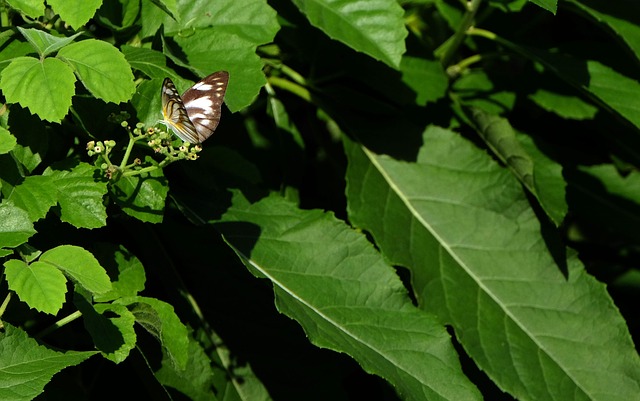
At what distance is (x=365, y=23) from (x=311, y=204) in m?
0.65

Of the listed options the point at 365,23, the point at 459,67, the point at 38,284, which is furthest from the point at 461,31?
the point at 38,284

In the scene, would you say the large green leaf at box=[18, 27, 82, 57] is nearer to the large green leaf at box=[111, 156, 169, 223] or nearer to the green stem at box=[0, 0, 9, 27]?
the green stem at box=[0, 0, 9, 27]

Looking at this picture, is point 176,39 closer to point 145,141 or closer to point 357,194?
point 145,141

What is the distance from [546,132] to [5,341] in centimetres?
187

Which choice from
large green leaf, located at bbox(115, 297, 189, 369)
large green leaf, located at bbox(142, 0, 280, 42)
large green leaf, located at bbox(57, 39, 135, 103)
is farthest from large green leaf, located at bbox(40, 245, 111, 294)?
large green leaf, located at bbox(142, 0, 280, 42)

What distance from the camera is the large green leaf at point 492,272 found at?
2.12 meters

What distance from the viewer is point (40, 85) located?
Result: 1457 mm

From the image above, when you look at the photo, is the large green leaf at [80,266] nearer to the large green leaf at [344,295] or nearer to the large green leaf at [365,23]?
the large green leaf at [344,295]

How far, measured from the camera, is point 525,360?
212 centimetres

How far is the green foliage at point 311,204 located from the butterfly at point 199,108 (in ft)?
0.11

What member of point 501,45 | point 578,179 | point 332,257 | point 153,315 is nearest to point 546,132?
point 578,179

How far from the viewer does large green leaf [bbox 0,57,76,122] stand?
1.44 m

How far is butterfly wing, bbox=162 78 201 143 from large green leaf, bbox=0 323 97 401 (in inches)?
14.5

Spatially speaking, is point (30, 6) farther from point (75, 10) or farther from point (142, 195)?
point (142, 195)
